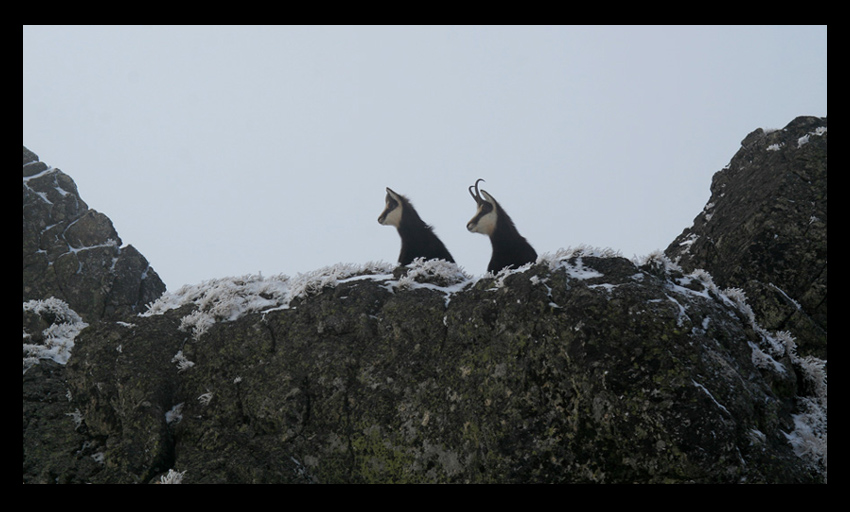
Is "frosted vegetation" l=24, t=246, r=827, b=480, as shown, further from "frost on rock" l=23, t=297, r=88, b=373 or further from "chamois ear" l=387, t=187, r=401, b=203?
"chamois ear" l=387, t=187, r=401, b=203

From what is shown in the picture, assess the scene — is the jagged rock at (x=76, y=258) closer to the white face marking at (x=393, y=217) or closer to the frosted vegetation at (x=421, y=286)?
the frosted vegetation at (x=421, y=286)

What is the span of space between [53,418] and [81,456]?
1185mm

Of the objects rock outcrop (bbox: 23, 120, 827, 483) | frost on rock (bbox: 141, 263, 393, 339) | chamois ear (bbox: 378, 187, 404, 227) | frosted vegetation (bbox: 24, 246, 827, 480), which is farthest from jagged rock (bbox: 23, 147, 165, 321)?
chamois ear (bbox: 378, 187, 404, 227)

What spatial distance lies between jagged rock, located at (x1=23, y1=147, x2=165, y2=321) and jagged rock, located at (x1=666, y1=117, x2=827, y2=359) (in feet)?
57.6

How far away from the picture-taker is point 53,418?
9727 mm

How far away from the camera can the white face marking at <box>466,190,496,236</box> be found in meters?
12.9

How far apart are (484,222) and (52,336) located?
9719mm

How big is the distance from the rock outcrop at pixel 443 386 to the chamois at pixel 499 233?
7.17ft

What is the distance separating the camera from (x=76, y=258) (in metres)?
19.1

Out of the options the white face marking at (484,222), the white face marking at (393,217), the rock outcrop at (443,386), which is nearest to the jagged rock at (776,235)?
the rock outcrop at (443,386)

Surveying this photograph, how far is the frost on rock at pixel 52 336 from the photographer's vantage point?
11.1 metres

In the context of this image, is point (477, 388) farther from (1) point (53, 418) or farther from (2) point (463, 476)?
(1) point (53, 418)

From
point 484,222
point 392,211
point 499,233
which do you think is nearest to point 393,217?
point 392,211

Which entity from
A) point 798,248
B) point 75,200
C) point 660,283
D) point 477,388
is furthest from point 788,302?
point 75,200
